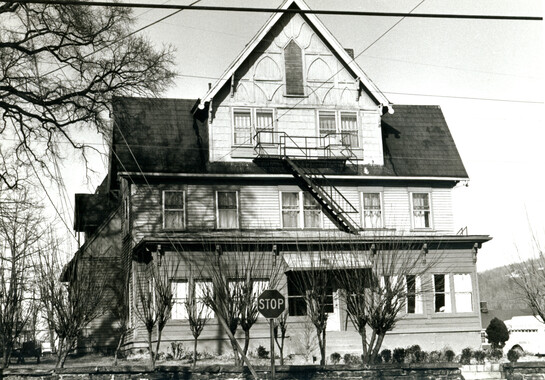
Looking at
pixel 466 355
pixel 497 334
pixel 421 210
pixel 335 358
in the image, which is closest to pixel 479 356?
pixel 466 355

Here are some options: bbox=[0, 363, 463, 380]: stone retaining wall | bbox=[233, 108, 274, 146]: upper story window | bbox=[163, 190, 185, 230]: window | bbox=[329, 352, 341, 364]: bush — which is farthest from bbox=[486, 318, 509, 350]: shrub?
bbox=[0, 363, 463, 380]: stone retaining wall

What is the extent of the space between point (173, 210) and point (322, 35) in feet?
34.3

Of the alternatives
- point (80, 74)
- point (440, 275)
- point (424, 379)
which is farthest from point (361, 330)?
point (80, 74)

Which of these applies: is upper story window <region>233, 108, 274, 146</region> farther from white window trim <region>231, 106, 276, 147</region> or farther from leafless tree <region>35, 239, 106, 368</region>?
leafless tree <region>35, 239, 106, 368</region>

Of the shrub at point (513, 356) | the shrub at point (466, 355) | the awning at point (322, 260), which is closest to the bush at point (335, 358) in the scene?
the awning at point (322, 260)

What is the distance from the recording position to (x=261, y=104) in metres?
36.1

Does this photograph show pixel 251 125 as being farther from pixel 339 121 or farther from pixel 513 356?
pixel 513 356

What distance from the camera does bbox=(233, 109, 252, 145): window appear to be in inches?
1410

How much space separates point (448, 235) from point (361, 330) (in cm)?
1203

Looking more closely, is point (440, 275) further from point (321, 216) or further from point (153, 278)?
point (153, 278)

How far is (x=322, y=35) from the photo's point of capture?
120 ft

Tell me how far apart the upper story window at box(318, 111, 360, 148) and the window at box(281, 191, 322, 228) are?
275 centimetres

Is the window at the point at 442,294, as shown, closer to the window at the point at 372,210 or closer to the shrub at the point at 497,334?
the window at the point at 372,210

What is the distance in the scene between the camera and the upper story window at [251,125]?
35812 millimetres
